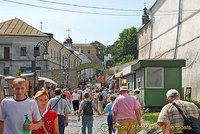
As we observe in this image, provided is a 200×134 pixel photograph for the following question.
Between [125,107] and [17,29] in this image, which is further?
[17,29]

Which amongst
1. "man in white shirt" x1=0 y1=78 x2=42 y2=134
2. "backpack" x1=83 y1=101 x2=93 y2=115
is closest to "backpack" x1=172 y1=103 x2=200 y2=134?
"man in white shirt" x1=0 y1=78 x2=42 y2=134

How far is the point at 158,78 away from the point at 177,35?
11.4 metres

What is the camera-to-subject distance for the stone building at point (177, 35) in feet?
76.2

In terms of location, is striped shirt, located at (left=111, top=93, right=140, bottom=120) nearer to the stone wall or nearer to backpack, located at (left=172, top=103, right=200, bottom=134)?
backpack, located at (left=172, top=103, right=200, bottom=134)

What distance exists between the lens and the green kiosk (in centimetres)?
1841

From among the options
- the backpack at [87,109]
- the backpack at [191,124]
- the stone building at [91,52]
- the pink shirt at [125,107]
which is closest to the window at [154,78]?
the backpack at [87,109]

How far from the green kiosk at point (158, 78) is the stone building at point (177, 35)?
3.64 m

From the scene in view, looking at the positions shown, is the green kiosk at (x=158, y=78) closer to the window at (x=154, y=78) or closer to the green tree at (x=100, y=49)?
the window at (x=154, y=78)

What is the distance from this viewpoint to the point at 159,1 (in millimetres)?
36781

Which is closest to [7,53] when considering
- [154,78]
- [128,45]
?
[154,78]

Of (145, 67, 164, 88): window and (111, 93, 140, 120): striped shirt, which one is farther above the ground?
(145, 67, 164, 88): window

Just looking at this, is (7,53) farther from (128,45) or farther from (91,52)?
(91,52)

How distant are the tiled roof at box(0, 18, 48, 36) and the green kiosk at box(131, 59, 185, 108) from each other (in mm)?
30701

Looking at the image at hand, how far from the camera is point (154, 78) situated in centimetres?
1861
